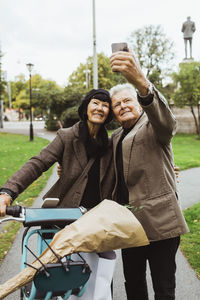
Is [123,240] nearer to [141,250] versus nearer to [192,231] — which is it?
[141,250]

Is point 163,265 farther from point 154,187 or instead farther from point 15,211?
point 15,211

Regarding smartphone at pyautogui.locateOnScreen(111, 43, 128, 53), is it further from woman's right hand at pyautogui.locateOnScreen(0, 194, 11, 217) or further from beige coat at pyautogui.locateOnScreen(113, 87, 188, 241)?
woman's right hand at pyautogui.locateOnScreen(0, 194, 11, 217)

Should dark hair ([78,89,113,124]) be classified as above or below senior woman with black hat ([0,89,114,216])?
above

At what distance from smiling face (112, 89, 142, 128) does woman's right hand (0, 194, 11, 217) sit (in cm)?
101

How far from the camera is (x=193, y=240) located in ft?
16.2

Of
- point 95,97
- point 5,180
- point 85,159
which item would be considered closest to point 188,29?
point 5,180

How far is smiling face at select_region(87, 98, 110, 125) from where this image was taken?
8.18 feet

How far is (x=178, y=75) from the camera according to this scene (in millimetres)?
22344

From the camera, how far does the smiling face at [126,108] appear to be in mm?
2451

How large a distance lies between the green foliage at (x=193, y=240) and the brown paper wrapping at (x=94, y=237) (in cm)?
257

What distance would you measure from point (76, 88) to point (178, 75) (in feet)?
38.7

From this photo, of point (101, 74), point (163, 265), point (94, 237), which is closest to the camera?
point (94, 237)

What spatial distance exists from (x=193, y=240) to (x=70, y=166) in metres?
3.18

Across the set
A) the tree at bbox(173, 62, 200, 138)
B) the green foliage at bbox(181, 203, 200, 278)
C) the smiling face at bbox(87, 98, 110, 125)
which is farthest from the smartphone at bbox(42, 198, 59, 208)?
the tree at bbox(173, 62, 200, 138)
